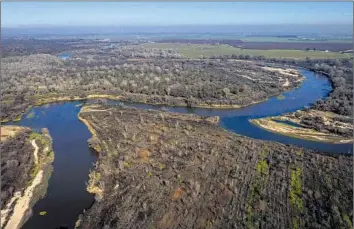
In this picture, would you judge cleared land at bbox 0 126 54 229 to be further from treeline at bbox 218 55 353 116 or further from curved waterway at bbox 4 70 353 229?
treeline at bbox 218 55 353 116

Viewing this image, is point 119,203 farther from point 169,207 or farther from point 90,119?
point 90,119

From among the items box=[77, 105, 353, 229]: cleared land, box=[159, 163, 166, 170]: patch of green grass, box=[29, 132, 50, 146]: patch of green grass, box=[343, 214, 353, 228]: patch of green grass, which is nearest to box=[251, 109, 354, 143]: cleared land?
box=[77, 105, 353, 229]: cleared land

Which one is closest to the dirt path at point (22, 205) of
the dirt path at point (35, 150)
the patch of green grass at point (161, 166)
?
the dirt path at point (35, 150)

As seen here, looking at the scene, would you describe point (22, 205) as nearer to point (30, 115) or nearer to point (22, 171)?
point (22, 171)

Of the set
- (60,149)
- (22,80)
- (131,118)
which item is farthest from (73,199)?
(22,80)

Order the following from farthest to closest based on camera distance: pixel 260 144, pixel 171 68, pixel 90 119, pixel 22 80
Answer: pixel 171 68, pixel 22 80, pixel 90 119, pixel 260 144

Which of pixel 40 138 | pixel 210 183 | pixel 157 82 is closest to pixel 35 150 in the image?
pixel 40 138

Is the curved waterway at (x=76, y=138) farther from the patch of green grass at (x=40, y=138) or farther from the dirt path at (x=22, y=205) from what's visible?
the patch of green grass at (x=40, y=138)
